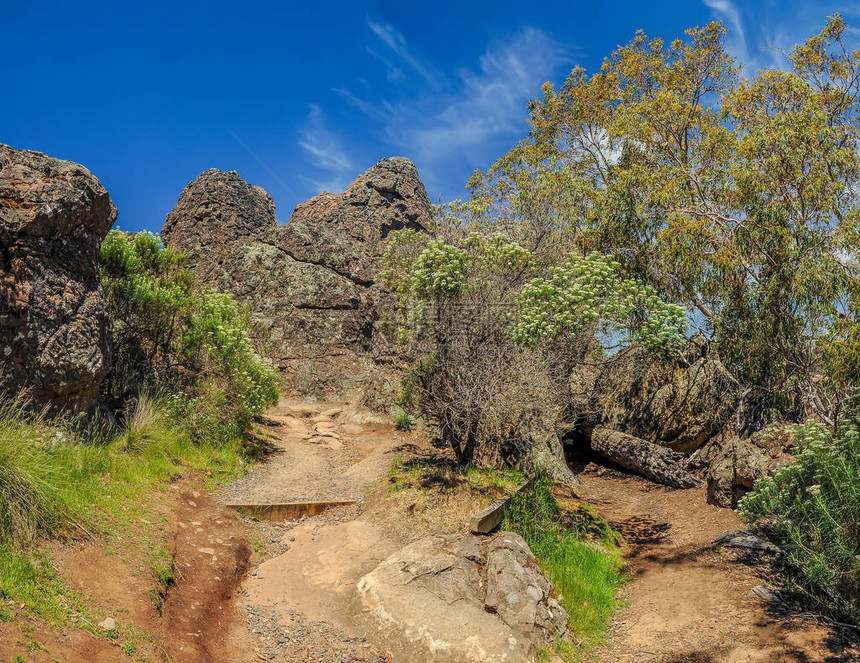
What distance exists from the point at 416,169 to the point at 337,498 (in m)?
31.6

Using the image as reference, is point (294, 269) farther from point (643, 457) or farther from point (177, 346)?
point (643, 457)

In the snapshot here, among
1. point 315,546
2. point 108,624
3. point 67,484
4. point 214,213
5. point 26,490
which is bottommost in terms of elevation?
point 315,546

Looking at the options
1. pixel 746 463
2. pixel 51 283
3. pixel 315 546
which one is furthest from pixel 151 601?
pixel 746 463

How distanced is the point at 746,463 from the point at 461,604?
736 cm

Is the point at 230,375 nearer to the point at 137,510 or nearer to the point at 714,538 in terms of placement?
the point at 137,510

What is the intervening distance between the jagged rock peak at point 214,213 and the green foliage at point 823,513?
28.3m

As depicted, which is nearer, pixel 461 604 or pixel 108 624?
pixel 108 624

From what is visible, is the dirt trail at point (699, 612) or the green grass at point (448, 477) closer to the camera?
the dirt trail at point (699, 612)

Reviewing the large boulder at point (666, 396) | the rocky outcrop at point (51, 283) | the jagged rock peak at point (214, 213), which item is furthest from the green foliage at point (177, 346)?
the jagged rock peak at point (214, 213)

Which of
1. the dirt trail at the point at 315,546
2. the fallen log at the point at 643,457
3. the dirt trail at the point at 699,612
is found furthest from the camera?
the fallen log at the point at 643,457

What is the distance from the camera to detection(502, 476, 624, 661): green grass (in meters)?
7.19

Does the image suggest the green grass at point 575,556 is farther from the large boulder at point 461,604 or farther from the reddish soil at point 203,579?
the reddish soil at point 203,579

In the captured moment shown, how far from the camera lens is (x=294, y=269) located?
24406 mm

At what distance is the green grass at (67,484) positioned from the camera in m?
4.99
